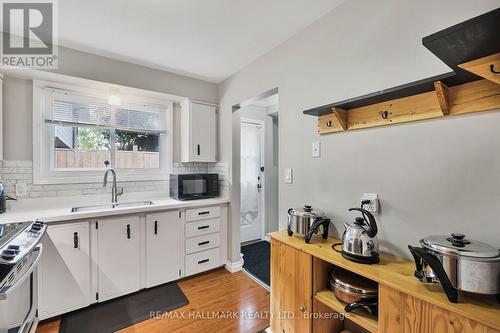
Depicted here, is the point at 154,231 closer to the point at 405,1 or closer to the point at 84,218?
the point at 84,218

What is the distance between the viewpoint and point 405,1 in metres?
1.28

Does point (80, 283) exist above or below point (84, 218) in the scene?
below

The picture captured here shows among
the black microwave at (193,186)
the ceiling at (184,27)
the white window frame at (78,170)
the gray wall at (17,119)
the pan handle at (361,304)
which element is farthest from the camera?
the black microwave at (193,186)

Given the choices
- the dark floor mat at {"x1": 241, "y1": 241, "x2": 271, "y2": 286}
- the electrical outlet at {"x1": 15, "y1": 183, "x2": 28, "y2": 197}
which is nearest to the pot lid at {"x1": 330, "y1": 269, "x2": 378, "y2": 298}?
the dark floor mat at {"x1": 241, "y1": 241, "x2": 271, "y2": 286}

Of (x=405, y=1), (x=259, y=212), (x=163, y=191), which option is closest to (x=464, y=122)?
(x=405, y=1)

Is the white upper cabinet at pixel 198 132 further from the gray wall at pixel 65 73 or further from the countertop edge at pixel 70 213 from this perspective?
the countertop edge at pixel 70 213

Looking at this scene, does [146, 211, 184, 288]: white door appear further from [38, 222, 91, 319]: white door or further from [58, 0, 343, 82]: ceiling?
[58, 0, 343, 82]: ceiling

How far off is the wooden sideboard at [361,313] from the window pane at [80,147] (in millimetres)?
2221

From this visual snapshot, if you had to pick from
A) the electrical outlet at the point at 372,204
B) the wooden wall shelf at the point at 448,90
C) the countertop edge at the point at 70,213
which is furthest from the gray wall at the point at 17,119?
the electrical outlet at the point at 372,204

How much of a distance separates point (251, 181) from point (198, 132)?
1401 millimetres

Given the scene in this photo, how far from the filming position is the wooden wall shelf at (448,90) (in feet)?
2.52

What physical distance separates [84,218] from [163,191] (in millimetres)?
1035

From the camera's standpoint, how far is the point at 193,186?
2.81m

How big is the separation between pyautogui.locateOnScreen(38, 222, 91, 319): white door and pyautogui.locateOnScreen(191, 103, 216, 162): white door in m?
1.41
